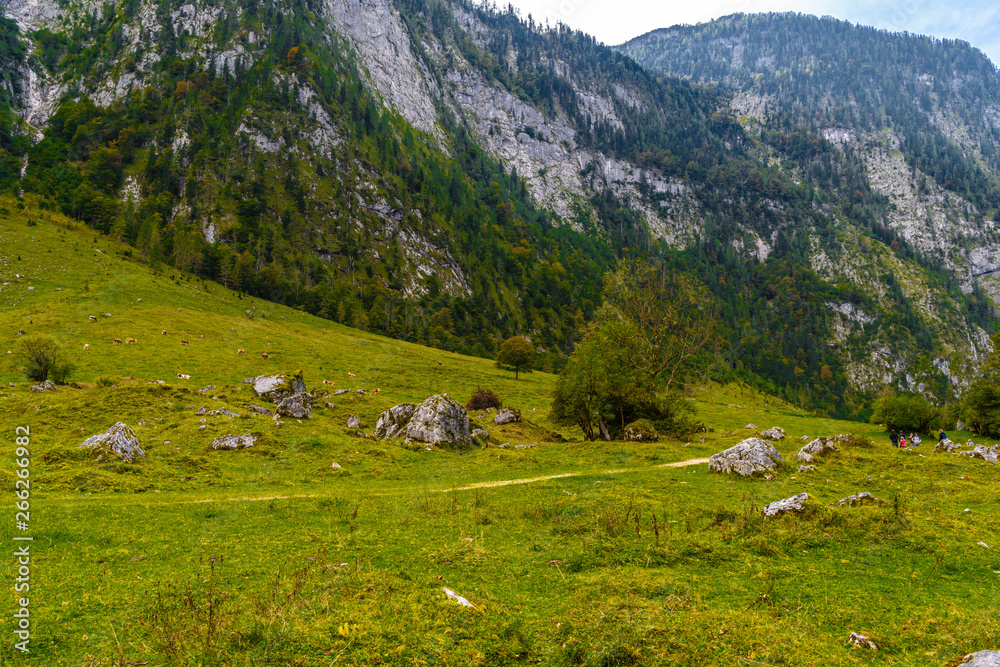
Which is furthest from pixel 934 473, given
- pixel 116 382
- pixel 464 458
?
pixel 116 382

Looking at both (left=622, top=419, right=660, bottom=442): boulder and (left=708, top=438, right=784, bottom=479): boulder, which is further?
(left=622, top=419, right=660, bottom=442): boulder

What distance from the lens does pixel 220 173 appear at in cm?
15500

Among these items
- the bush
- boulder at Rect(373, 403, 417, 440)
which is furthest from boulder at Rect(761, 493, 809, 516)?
the bush

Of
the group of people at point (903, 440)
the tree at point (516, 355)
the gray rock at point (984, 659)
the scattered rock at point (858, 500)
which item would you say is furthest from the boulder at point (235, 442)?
the tree at point (516, 355)

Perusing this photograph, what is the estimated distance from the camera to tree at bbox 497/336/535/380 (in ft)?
312

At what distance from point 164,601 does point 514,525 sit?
1012cm

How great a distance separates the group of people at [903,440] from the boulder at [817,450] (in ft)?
69.2

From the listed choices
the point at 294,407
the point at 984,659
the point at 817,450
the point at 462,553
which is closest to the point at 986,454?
the point at 817,450

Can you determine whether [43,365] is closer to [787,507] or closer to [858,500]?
[787,507]

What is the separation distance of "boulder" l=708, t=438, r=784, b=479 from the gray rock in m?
19.6

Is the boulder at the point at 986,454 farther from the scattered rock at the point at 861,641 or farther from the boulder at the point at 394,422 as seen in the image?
the boulder at the point at 394,422

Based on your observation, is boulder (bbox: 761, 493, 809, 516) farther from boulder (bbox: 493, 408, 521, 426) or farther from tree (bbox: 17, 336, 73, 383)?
tree (bbox: 17, 336, 73, 383)

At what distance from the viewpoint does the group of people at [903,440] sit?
158ft

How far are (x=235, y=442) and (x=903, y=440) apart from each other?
198ft
